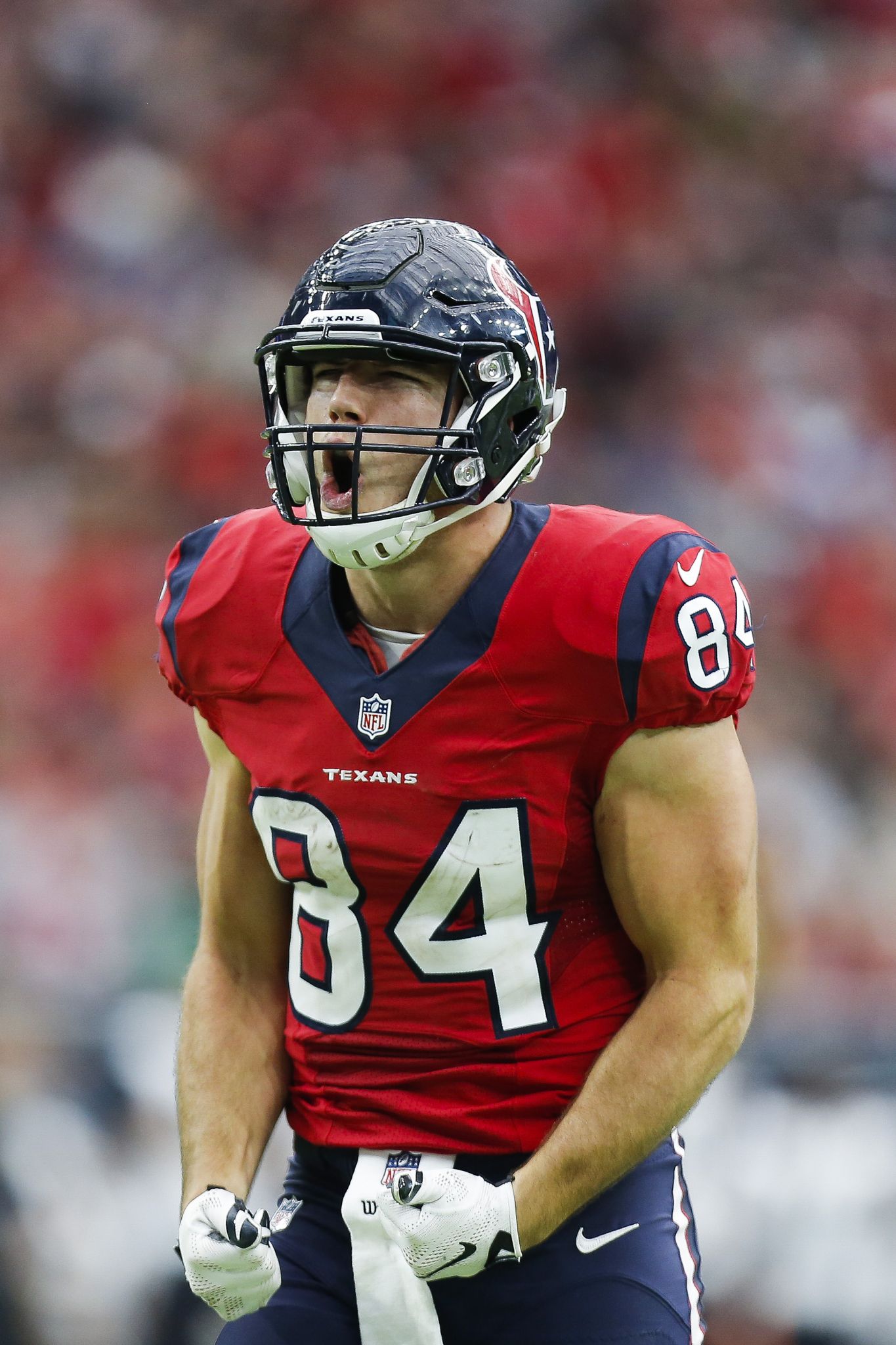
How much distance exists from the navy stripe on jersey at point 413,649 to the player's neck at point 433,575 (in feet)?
0.10

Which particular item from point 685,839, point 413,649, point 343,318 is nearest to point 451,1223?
point 685,839

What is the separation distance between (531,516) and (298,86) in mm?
3629

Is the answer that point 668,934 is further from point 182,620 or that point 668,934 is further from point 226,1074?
point 182,620

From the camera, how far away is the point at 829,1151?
2922 mm

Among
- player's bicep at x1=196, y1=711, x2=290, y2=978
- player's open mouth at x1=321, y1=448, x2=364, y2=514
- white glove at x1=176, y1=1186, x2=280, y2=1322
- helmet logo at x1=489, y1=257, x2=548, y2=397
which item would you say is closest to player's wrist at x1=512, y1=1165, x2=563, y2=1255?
white glove at x1=176, y1=1186, x2=280, y2=1322

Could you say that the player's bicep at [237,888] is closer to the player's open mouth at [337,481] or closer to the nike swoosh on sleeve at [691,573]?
the player's open mouth at [337,481]

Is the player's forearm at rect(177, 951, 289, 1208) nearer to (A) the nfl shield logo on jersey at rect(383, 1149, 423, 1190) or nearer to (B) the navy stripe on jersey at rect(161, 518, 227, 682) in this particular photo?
(A) the nfl shield logo on jersey at rect(383, 1149, 423, 1190)

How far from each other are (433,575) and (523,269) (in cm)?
318

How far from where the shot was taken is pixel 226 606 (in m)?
1.83

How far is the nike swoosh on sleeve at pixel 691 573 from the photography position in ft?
5.52

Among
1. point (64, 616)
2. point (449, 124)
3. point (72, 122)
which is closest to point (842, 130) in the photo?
point (449, 124)

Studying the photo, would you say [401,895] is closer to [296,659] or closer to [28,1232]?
[296,659]

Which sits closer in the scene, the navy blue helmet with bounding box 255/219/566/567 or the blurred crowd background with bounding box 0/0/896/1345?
the navy blue helmet with bounding box 255/219/566/567

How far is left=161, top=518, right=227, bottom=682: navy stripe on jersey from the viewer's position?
6.11ft
